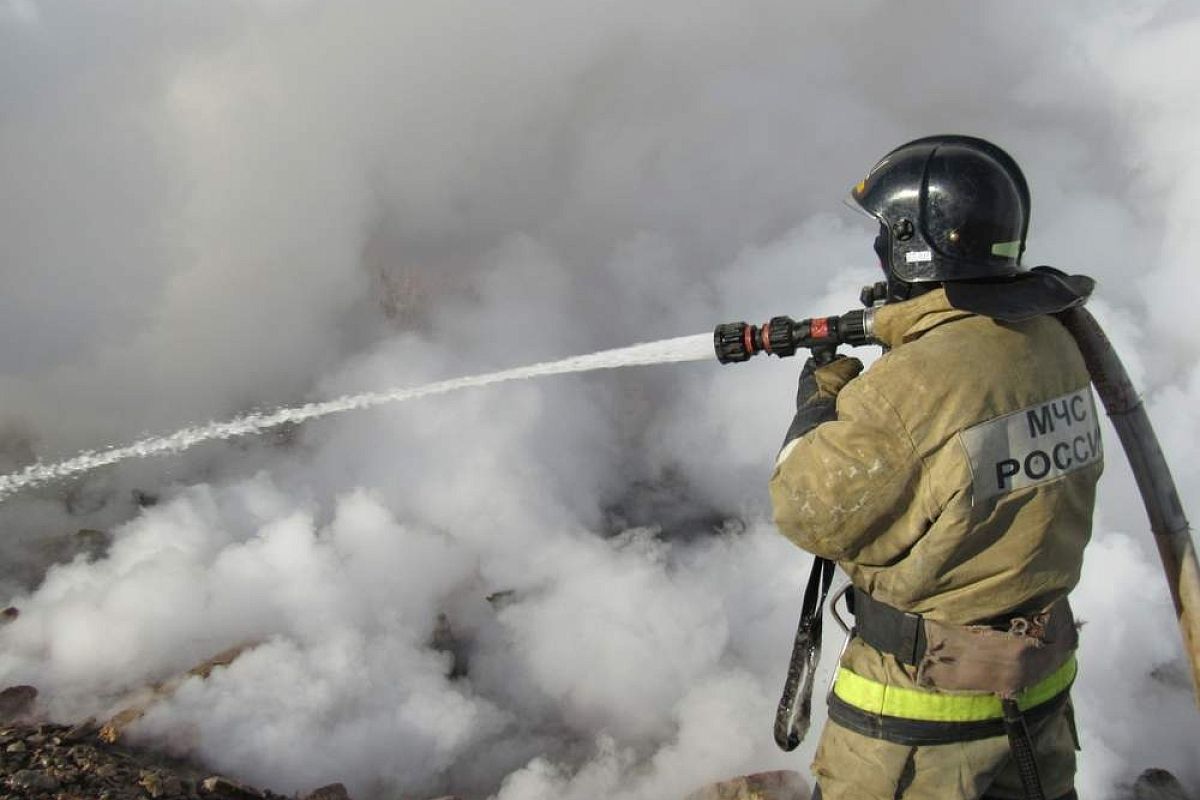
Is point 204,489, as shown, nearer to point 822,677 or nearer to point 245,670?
point 245,670

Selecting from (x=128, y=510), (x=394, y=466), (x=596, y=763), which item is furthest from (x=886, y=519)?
(x=128, y=510)

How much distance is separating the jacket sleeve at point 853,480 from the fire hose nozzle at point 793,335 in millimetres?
296

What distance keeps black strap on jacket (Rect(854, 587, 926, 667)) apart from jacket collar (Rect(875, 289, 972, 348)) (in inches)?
21.9


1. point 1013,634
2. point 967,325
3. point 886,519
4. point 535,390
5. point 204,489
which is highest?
point 535,390

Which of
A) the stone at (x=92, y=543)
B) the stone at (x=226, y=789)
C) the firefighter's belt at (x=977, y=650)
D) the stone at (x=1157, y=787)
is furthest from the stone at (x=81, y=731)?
the stone at (x=1157, y=787)

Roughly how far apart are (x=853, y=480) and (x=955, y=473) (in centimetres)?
18

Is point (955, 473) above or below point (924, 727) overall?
above

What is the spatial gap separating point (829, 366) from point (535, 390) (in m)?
4.76

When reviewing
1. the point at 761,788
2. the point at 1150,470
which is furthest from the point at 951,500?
the point at 761,788

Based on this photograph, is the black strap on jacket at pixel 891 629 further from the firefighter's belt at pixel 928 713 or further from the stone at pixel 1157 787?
the stone at pixel 1157 787

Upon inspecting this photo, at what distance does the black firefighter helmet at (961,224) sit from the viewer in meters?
1.86

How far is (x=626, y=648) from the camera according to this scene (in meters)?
4.79

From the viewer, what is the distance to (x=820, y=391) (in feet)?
6.66

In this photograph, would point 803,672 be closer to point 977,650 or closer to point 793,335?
point 977,650
